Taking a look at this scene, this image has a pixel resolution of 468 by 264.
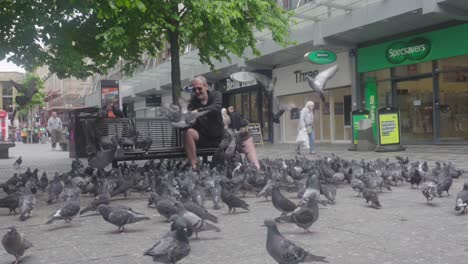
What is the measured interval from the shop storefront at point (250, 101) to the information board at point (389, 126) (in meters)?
11.5

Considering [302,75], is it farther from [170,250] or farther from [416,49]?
[170,250]

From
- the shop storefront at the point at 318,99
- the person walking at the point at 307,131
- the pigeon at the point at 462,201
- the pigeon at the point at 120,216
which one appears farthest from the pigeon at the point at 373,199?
the shop storefront at the point at 318,99

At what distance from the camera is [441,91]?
17.3 metres

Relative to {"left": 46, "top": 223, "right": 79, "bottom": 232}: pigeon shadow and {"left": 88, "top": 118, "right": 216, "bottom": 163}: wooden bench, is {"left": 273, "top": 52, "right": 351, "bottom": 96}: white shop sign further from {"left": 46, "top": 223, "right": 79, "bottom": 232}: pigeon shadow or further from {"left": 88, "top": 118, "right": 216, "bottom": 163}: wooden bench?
{"left": 46, "top": 223, "right": 79, "bottom": 232}: pigeon shadow

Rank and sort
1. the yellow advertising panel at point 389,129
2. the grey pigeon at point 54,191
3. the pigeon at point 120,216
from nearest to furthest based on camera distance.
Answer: the pigeon at point 120,216, the grey pigeon at point 54,191, the yellow advertising panel at point 389,129

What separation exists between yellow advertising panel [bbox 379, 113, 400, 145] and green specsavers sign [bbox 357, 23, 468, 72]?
2962mm

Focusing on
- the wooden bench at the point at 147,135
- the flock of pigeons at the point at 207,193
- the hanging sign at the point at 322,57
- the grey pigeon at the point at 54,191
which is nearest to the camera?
the flock of pigeons at the point at 207,193

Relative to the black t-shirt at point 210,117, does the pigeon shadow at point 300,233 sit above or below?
below

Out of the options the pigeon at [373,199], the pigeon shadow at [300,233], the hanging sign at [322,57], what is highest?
the hanging sign at [322,57]

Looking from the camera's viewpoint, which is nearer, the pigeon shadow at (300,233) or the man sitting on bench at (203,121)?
the pigeon shadow at (300,233)

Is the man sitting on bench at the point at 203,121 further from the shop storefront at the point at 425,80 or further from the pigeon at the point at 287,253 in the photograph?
the shop storefront at the point at 425,80

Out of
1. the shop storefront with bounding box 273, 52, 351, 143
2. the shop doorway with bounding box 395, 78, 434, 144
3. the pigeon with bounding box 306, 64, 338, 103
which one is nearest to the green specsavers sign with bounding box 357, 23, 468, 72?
the shop doorway with bounding box 395, 78, 434, 144

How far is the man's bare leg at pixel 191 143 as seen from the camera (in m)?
7.50

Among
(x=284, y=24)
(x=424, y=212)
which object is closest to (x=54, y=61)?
(x=284, y=24)
